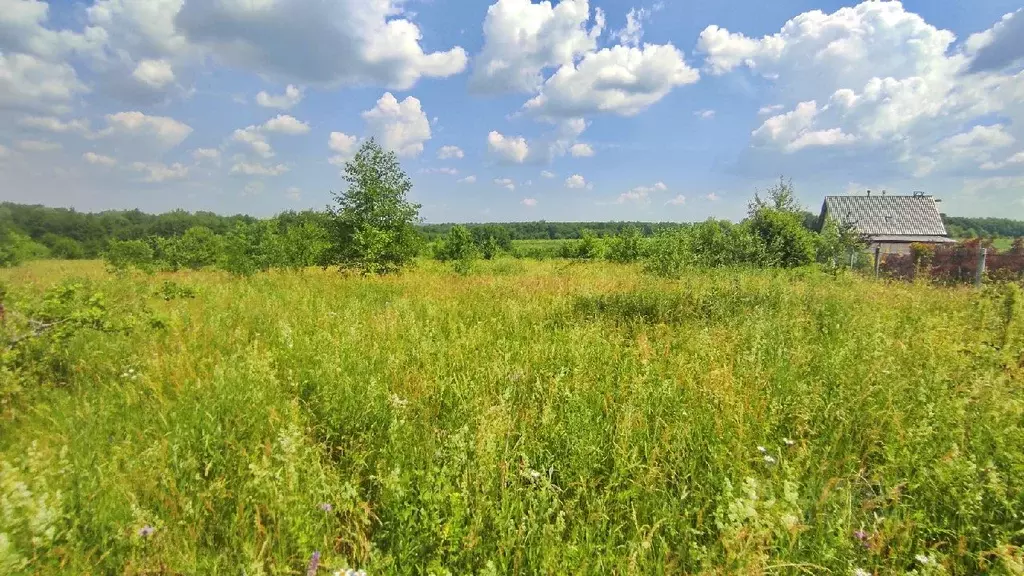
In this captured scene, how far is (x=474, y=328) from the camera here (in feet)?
16.5

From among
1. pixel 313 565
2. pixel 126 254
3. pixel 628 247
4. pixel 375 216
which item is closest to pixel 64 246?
pixel 126 254

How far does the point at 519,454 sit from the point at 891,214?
162 ft

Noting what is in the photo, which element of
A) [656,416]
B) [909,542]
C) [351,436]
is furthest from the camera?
[656,416]

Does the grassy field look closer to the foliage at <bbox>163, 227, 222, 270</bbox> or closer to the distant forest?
the distant forest

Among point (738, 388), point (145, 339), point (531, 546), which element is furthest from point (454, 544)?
point (145, 339)

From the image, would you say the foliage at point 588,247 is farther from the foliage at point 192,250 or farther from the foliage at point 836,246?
the foliage at point 192,250

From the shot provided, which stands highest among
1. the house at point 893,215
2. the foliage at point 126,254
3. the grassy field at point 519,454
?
the house at point 893,215

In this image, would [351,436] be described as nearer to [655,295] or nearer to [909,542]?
[909,542]

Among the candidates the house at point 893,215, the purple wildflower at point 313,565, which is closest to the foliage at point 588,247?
Result: the house at point 893,215

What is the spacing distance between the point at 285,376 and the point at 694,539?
326cm

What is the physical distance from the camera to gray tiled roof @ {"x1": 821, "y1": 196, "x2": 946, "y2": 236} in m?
36.3

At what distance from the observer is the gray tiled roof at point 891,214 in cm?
3628

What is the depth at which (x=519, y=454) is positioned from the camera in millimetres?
2389

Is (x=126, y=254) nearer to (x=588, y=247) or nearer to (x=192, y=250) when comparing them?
(x=192, y=250)
